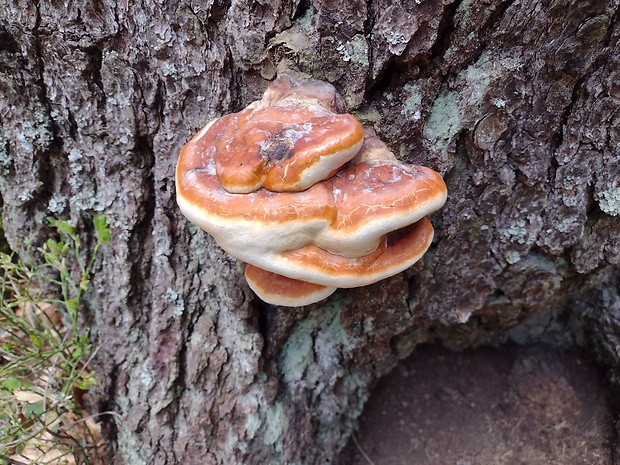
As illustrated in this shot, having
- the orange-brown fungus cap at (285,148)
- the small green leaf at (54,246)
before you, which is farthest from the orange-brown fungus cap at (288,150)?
the small green leaf at (54,246)

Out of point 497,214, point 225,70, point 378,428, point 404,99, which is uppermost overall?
point 404,99

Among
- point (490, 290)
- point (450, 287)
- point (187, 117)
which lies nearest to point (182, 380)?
point (187, 117)

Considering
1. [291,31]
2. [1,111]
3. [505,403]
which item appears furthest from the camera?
[505,403]

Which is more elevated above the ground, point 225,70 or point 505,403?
point 225,70

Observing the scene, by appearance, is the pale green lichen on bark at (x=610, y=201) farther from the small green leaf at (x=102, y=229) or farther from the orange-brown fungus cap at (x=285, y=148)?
the small green leaf at (x=102, y=229)

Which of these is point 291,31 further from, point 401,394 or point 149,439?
point 401,394

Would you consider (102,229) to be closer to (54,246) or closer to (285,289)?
(54,246)

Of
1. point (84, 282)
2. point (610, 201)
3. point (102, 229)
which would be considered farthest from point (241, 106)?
point (610, 201)
